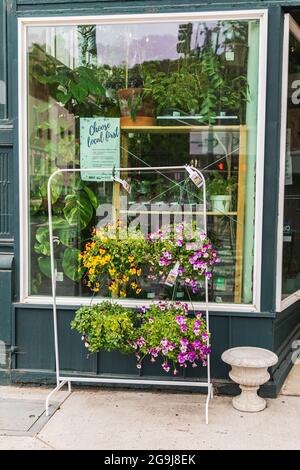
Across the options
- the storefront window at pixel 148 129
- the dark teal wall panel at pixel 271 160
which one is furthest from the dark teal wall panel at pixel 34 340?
the dark teal wall panel at pixel 271 160

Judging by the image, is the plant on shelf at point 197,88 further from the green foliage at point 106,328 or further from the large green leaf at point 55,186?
the green foliage at point 106,328

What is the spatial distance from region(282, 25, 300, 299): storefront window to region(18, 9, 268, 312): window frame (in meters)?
0.62

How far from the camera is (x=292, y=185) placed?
A: 5434 mm

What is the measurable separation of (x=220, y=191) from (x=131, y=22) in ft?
5.01

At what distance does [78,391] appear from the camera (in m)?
4.48

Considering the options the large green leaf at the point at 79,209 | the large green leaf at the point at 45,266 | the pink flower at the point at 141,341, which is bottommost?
the pink flower at the point at 141,341

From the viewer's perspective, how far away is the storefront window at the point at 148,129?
448 cm

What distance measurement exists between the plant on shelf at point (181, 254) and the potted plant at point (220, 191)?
0.64 meters

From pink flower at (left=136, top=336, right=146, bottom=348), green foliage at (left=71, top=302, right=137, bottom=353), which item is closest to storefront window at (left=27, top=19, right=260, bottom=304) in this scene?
green foliage at (left=71, top=302, right=137, bottom=353)

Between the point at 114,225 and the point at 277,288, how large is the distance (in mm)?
1401

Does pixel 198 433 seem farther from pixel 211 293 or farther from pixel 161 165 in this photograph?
pixel 161 165

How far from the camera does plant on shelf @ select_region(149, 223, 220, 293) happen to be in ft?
12.7

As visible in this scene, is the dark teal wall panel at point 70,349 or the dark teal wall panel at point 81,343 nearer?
the dark teal wall panel at point 81,343
